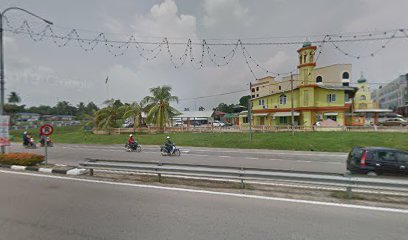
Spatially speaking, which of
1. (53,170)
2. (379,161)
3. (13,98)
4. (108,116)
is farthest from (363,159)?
(13,98)

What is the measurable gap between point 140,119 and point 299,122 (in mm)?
24661

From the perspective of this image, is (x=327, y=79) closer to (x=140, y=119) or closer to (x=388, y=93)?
(x=140, y=119)

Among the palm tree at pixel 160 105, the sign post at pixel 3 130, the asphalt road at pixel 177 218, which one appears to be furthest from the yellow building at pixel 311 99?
the sign post at pixel 3 130

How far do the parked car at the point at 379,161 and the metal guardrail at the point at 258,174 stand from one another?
290 cm

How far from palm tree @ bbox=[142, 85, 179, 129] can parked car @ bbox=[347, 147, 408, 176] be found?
80.9 ft

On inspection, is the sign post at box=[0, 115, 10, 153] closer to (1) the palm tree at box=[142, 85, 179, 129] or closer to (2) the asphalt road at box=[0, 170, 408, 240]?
(2) the asphalt road at box=[0, 170, 408, 240]

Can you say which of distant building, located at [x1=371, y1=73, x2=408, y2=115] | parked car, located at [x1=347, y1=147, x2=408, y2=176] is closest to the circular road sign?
parked car, located at [x1=347, y1=147, x2=408, y2=176]

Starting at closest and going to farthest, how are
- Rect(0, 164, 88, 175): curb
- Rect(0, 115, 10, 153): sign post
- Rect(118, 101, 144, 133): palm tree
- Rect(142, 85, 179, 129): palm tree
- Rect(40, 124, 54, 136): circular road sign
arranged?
Rect(0, 164, 88, 175): curb < Rect(40, 124, 54, 136): circular road sign < Rect(0, 115, 10, 153): sign post < Rect(142, 85, 179, 129): palm tree < Rect(118, 101, 144, 133): palm tree

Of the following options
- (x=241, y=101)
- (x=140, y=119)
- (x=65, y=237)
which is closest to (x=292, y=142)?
(x=65, y=237)

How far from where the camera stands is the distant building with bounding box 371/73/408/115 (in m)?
69.3

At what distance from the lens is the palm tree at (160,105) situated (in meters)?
29.8

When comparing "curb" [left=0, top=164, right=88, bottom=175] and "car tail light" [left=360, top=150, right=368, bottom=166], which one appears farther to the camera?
"curb" [left=0, top=164, right=88, bottom=175]

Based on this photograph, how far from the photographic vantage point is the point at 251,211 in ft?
15.4

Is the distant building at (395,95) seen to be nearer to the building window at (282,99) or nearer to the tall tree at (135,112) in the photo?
the building window at (282,99)
